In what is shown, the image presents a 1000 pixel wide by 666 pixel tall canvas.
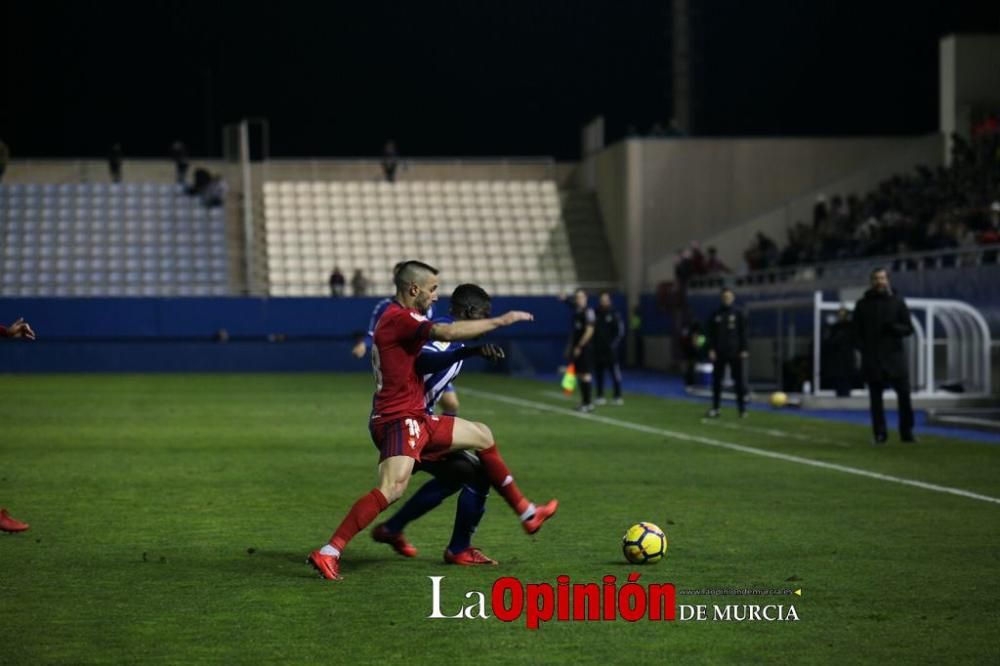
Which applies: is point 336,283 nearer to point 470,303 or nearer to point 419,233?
point 419,233

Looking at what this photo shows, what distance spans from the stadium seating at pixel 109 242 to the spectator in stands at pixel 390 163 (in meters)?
5.97

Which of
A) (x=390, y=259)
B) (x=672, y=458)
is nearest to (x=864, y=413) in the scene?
(x=672, y=458)

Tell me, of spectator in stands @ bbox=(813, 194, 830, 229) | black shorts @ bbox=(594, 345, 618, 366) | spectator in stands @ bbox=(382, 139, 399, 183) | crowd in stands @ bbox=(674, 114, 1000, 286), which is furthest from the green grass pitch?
spectator in stands @ bbox=(382, 139, 399, 183)

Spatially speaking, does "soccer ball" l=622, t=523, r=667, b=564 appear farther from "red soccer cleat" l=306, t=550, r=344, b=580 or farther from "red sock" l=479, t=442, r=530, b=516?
"red soccer cleat" l=306, t=550, r=344, b=580

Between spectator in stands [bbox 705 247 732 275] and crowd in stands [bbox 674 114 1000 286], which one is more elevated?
crowd in stands [bbox 674 114 1000 286]

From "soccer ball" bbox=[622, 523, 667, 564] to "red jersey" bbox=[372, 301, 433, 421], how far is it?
1513 mm

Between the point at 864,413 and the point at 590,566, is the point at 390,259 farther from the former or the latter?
the point at 590,566

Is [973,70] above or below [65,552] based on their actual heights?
above

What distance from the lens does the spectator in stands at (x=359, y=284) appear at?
1925 inches

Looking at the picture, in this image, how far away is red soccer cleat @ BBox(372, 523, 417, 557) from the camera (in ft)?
33.7

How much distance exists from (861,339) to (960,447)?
1.97 metres

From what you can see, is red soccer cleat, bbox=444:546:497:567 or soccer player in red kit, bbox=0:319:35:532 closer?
red soccer cleat, bbox=444:546:497:567

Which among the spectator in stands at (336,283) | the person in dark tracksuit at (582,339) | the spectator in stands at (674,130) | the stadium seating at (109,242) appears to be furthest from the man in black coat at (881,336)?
the stadium seating at (109,242)

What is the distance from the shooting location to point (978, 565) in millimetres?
10141
